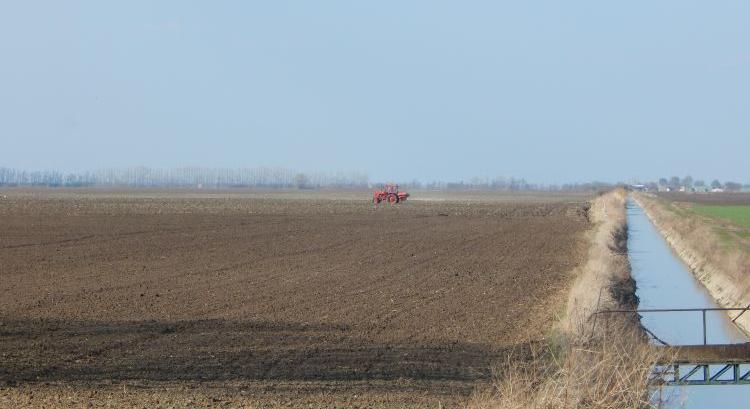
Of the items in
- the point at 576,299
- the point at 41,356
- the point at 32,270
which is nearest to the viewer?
the point at 41,356

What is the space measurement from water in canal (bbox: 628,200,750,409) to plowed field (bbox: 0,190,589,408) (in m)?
2.55

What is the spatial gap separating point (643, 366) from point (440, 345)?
5.79m

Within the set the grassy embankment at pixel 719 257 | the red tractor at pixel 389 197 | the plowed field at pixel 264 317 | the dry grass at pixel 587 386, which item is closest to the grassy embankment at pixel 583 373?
the dry grass at pixel 587 386

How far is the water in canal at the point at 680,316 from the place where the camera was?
18.8 metres

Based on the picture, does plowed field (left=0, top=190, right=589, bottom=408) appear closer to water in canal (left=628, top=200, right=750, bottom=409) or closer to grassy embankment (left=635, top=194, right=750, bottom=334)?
water in canal (left=628, top=200, right=750, bottom=409)

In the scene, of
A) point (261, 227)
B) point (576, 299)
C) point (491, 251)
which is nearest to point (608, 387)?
point (576, 299)

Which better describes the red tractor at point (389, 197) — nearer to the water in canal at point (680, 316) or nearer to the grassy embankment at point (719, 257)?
the grassy embankment at point (719, 257)

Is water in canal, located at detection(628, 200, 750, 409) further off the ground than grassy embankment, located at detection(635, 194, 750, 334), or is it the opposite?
grassy embankment, located at detection(635, 194, 750, 334)

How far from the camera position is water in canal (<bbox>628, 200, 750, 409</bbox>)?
18.8 m

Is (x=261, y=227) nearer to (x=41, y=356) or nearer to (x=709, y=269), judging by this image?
(x=709, y=269)

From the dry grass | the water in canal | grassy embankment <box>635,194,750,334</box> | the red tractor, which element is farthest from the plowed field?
the red tractor

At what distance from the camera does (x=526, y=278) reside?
28594 mm

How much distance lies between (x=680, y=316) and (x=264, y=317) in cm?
1371

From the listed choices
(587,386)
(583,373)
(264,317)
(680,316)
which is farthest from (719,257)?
(587,386)
